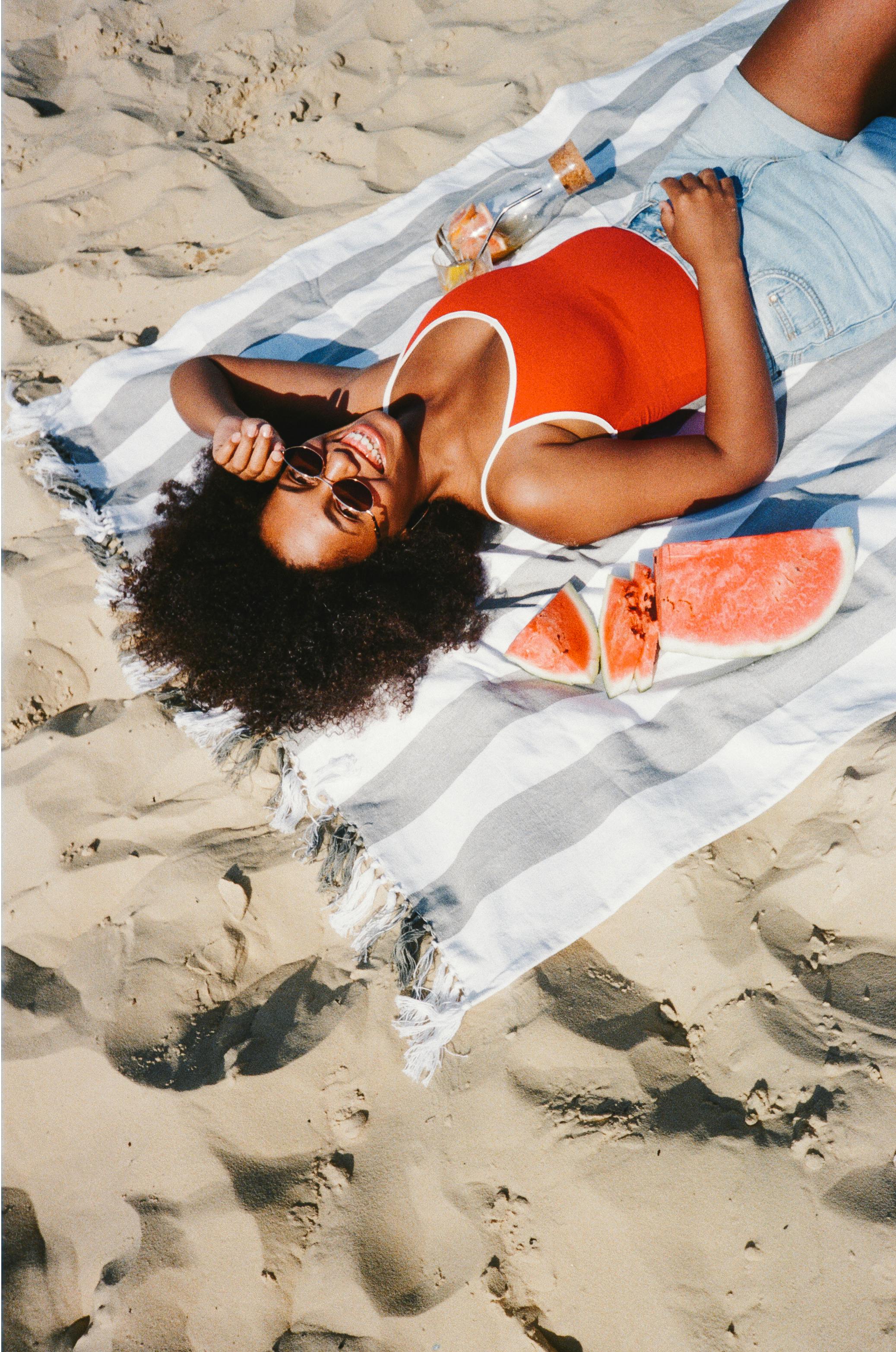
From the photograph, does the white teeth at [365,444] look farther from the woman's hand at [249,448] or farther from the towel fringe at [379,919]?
the towel fringe at [379,919]

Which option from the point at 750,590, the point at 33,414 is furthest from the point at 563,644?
the point at 33,414

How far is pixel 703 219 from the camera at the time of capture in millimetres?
2717

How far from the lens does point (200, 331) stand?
407cm

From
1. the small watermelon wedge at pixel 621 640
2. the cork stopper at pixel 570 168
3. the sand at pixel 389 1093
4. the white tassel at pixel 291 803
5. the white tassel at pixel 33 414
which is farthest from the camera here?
the white tassel at pixel 33 414

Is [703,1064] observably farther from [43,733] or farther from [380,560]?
[43,733]

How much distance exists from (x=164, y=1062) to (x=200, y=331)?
3.45m

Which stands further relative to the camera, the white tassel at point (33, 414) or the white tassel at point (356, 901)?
the white tassel at point (33, 414)

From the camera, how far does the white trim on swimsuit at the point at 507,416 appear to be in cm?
261

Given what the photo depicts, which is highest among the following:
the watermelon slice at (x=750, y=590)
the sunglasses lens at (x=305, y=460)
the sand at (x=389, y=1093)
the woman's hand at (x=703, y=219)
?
the woman's hand at (x=703, y=219)

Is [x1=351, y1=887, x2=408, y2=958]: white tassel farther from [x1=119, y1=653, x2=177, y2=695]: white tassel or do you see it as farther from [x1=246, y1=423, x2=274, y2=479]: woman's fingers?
[x1=246, y1=423, x2=274, y2=479]: woman's fingers

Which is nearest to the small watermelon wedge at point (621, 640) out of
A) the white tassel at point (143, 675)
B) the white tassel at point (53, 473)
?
the white tassel at point (143, 675)

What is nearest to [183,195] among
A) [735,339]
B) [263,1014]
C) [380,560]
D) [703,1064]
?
[380,560]

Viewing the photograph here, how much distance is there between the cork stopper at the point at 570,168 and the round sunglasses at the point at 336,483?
7.22ft

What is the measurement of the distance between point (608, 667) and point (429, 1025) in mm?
1292
